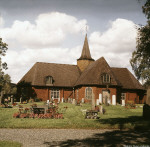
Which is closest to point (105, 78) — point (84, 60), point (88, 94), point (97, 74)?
point (97, 74)

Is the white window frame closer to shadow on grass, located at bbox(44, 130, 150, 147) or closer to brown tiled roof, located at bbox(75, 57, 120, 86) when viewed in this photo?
brown tiled roof, located at bbox(75, 57, 120, 86)

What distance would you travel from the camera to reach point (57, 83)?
39.7m

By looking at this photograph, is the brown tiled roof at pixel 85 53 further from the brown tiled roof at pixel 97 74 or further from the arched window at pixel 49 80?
the arched window at pixel 49 80

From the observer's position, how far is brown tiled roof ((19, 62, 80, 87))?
38.9 m

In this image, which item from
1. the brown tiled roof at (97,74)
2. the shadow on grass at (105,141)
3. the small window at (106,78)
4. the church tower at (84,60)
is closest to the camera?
the shadow on grass at (105,141)

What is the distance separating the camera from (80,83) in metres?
35.9

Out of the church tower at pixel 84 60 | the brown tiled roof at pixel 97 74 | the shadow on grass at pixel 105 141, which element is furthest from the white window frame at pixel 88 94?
the shadow on grass at pixel 105 141

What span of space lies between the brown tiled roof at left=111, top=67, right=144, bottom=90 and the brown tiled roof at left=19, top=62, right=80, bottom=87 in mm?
9348

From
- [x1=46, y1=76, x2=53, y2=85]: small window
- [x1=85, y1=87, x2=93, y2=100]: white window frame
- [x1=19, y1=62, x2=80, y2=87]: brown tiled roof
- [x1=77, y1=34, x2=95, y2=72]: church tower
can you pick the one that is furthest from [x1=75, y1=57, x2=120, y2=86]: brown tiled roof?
[x1=77, y1=34, x2=95, y2=72]: church tower

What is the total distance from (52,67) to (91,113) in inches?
1080

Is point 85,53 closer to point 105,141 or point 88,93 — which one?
point 88,93

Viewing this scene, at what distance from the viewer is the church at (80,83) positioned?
35188 millimetres

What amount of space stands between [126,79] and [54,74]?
16.2 metres

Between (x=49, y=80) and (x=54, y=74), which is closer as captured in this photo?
(x=49, y=80)
